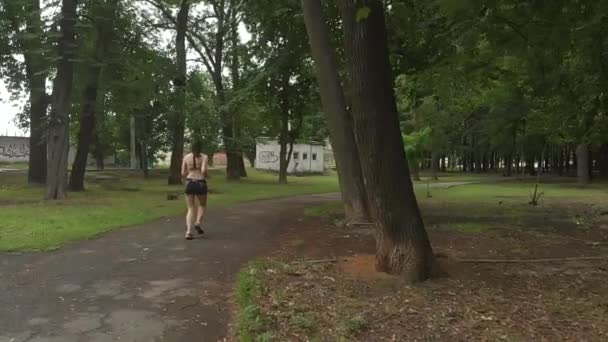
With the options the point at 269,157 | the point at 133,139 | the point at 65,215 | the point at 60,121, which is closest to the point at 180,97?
the point at 133,139

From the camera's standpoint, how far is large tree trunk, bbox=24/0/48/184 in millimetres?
19094

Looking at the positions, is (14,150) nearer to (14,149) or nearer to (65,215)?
(14,149)

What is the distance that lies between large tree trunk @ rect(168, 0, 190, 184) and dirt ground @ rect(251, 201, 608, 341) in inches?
816

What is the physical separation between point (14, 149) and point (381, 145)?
46266 millimetres

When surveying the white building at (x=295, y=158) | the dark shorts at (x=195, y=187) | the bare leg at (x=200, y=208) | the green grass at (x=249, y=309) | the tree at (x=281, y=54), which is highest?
the tree at (x=281, y=54)

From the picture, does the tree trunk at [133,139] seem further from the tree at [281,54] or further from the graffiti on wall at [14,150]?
the tree at [281,54]

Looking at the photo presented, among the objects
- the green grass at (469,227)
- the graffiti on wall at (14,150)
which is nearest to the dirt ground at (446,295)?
the green grass at (469,227)

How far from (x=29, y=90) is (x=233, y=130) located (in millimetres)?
12883

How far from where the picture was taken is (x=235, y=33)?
85.0ft

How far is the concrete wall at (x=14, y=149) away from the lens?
45906 mm

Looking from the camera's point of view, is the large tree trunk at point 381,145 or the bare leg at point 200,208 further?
the bare leg at point 200,208

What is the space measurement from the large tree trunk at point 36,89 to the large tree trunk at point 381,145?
1446 centimetres

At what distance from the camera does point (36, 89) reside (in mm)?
23188

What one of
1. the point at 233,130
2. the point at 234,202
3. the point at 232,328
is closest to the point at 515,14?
Result: the point at 232,328
